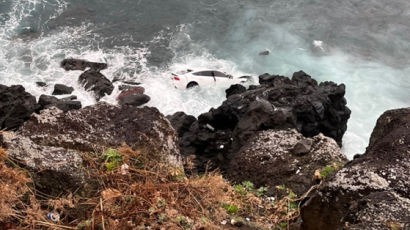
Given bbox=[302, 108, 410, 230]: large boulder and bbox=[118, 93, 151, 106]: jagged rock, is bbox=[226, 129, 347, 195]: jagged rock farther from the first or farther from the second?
bbox=[118, 93, 151, 106]: jagged rock

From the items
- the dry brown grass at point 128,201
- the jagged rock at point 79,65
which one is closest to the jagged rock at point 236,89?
the jagged rock at point 79,65

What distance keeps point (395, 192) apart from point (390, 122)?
251 cm

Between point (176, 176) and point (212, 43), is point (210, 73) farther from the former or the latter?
point (176, 176)

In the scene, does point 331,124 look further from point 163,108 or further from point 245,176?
point 245,176

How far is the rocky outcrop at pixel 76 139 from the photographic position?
5.19 meters

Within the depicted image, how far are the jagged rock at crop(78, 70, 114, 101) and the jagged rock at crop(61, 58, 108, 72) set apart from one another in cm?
63

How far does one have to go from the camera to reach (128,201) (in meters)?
5.02

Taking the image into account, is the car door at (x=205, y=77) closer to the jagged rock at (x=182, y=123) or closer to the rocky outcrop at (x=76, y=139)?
the jagged rock at (x=182, y=123)

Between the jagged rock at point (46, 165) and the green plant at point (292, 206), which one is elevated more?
the jagged rock at point (46, 165)

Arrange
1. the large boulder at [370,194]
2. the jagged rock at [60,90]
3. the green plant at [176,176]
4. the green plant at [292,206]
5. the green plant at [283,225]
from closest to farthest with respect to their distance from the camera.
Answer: the large boulder at [370,194] → the green plant at [176,176] → the green plant at [283,225] → the green plant at [292,206] → the jagged rock at [60,90]

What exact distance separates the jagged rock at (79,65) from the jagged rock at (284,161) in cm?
1102

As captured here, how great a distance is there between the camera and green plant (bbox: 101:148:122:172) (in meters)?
5.68

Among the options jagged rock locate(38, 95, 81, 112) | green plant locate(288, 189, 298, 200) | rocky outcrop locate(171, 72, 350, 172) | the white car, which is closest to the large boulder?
green plant locate(288, 189, 298, 200)

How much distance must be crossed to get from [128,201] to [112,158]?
92 centimetres
